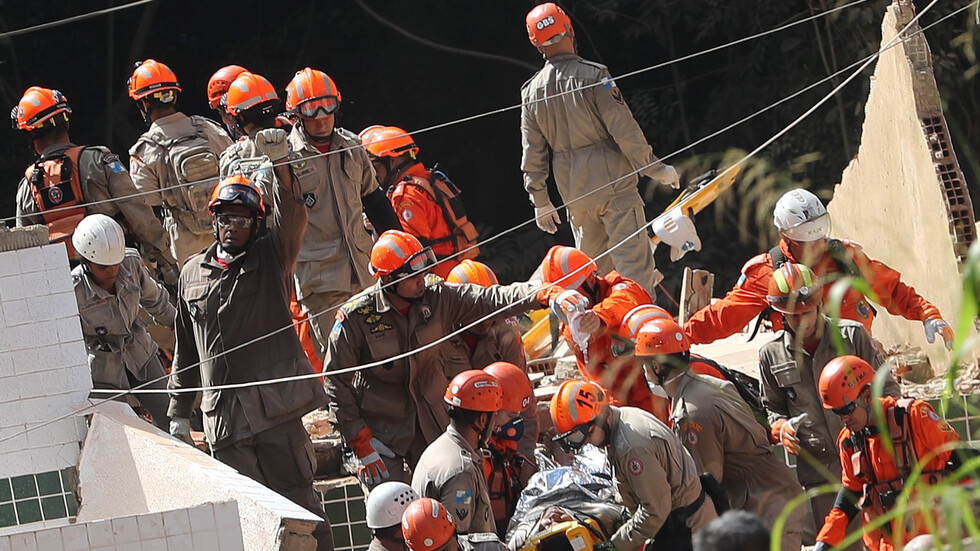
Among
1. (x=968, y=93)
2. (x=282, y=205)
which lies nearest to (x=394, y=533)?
(x=282, y=205)

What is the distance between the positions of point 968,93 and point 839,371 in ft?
27.2

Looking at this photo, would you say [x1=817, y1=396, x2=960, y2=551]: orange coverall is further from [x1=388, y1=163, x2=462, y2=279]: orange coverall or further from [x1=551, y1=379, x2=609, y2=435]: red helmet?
[x1=388, y1=163, x2=462, y2=279]: orange coverall

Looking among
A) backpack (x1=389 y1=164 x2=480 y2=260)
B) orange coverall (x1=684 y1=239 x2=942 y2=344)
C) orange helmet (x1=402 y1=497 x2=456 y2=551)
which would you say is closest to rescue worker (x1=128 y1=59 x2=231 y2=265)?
backpack (x1=389 y1=164 x2=480 y2=260)

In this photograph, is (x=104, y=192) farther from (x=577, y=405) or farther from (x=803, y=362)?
(x=803, y=362)

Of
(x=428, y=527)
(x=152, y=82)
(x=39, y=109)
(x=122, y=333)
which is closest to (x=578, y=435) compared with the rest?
(x=428, y=527)

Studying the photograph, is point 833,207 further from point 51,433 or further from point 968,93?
point 51,433

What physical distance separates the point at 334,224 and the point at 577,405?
2.89 metres

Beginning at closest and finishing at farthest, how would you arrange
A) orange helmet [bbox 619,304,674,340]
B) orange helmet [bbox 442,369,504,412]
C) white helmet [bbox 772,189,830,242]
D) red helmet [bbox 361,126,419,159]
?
1. orange helmet [bbox 442,369,504,412]
2. orange helmet [bbox 619,304,674,340]
3. white helmet [bbox 772,189,830,242]
4. red helmet [bbox 361,126,419,159]

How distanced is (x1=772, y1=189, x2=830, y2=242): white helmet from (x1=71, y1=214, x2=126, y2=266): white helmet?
3325 millimetres

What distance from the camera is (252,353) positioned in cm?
655

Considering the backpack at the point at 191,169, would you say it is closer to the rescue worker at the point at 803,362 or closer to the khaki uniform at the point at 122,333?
the khaki uniform at the point at 122,333

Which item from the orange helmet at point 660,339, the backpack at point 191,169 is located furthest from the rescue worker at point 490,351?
the backpack at point 191,169

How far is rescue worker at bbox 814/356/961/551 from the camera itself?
5660mm

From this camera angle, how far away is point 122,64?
48.3 ft
